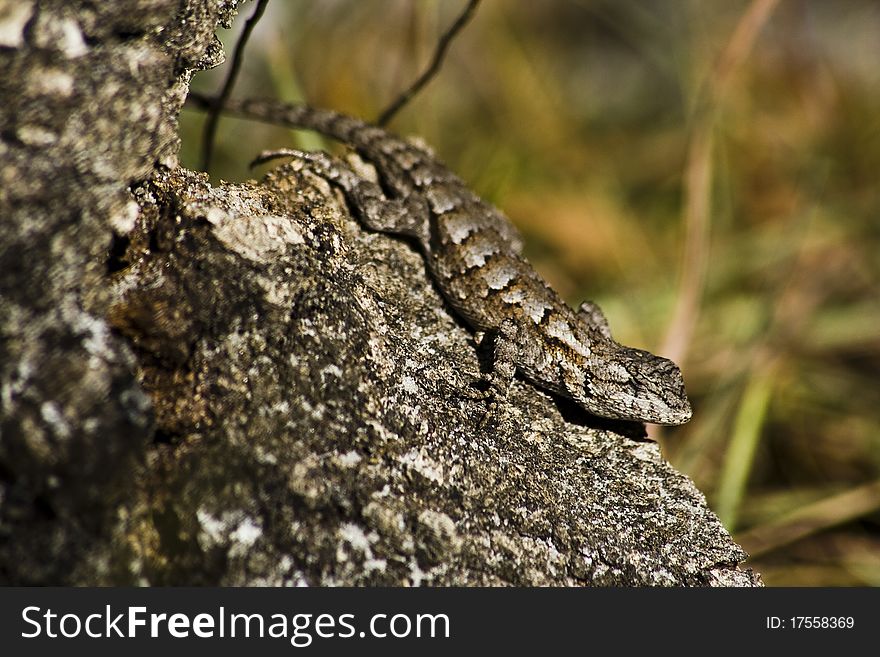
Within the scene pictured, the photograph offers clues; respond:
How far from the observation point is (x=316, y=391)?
2.72m

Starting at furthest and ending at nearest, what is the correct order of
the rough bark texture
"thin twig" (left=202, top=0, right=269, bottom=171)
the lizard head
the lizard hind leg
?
the lizard hind leg, the lizard head, "thin twig" (left=202, top=0, right=269, bottom=171), the rough bark texture

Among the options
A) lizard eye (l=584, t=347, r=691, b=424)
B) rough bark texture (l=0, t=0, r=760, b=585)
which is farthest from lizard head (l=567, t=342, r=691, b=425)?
rough bark texture (l=0, t=0, r=760, b=585)

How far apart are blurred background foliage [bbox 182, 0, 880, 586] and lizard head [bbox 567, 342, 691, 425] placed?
110 cm

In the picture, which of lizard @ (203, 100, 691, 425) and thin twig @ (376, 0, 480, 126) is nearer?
lizard @ (203, 100, 691, 425)

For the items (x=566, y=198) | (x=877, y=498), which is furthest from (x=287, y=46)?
(x=877, y=498)

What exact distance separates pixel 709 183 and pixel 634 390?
8.86 feet

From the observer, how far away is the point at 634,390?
396cm

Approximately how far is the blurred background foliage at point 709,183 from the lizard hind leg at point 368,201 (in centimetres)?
91

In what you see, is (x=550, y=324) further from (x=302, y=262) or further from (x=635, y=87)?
(x=635, y=87)

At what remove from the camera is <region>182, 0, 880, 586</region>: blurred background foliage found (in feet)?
17.3

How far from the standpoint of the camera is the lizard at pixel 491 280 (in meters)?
Answer: 3.91

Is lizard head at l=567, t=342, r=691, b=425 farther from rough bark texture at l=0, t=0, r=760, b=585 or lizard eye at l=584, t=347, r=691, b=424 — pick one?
rough bark texture at l=0, t=0, r=760, b=585

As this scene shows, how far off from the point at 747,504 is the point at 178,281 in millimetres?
4139

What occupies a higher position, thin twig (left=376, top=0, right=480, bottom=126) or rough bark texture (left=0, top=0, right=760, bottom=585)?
thin twig (left=376, top=0, right=480, bottom=126)
